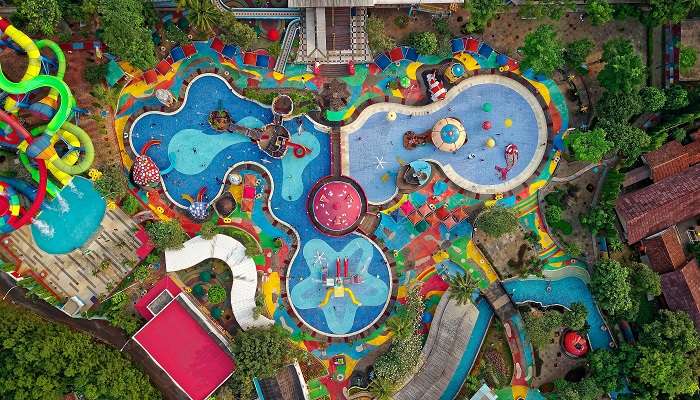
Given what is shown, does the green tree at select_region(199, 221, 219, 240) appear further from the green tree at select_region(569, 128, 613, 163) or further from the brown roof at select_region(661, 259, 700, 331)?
the brown roof at select_region(661, 259, 700, 331)

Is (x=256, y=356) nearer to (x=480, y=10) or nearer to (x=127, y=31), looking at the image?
(x=127, y=31)

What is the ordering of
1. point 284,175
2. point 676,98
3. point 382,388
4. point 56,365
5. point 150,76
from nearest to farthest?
point 56,365, point 382,388, point 676,98, point 150,76, point 284,175

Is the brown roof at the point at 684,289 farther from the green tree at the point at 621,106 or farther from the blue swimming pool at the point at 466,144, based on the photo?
the blue swimming pool at the point at 466,144

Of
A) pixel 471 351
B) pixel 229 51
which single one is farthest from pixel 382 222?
pixel 229 51

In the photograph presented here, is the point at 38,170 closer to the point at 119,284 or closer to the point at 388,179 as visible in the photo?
the point at 119,284

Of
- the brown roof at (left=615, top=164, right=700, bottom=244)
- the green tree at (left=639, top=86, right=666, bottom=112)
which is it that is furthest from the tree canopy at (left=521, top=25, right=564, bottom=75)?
the brown roof at (left=615, top=164, right=700, bottom=244)

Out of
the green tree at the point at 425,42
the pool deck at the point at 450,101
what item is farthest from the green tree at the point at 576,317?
the green tree at the point at 425,42

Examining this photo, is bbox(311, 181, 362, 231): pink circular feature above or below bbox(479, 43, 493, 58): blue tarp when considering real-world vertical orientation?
below
